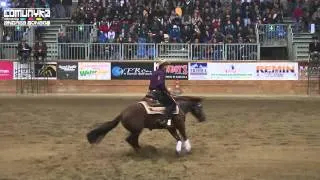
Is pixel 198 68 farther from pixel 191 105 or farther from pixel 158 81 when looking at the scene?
pixel 158 81

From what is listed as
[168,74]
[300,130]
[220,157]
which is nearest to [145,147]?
[220,157]

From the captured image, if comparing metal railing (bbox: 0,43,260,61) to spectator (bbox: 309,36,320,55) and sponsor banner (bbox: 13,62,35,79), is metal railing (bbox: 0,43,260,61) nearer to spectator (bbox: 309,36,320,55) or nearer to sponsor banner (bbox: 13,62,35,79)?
sponsor banner (bbox: 13,62,35,79)

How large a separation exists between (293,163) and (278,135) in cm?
431

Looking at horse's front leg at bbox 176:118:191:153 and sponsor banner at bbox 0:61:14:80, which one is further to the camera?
sponsor banner at bbox 0:61:14:80

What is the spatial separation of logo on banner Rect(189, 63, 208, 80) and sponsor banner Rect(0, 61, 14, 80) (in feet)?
32.4

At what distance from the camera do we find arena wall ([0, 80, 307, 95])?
108ft

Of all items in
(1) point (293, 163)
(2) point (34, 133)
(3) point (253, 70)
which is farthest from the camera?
(3) point (253, 70)

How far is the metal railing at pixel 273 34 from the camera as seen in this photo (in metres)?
35.4

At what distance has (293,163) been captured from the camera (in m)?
12.4

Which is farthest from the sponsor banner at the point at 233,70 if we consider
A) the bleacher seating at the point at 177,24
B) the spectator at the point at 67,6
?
the spectator at the point at 67,6

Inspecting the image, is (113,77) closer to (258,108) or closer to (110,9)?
(110,9)

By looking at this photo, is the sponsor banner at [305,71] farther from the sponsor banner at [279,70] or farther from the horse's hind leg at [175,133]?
the horse's hind leg at [175,133]

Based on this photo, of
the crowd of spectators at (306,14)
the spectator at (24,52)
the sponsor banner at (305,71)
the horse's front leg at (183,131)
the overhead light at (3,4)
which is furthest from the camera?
the overhead light at (3,4)

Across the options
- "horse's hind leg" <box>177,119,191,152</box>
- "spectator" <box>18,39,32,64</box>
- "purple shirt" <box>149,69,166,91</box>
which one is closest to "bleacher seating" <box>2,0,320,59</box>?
"spectator" <box>18,39,32,64</box>
